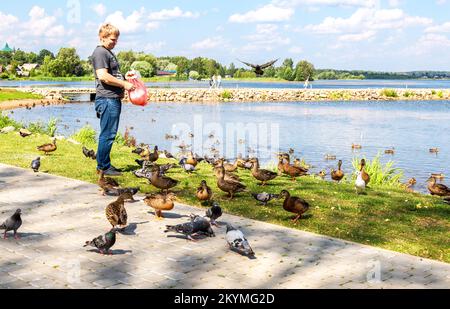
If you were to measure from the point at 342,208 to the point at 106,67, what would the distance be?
523 centimetres

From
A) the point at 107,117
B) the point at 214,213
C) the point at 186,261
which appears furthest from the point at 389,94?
the point at 186,261

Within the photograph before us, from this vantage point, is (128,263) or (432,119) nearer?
(128,263)

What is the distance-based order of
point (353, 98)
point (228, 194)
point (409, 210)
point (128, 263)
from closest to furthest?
point (128, 263)
point (409, 210)
point (228, 194)
point (353, 98)

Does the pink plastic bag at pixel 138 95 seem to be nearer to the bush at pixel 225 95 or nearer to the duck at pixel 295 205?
the duck at pixel 295 205

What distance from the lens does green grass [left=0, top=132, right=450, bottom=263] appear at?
24.6 feet

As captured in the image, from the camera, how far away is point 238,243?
642 centimetres

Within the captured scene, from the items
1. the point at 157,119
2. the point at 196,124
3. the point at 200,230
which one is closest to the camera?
the point at 200,230

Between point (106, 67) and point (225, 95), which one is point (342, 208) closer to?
point (106, 67)

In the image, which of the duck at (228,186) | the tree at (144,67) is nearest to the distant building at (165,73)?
the tree at (144,67)

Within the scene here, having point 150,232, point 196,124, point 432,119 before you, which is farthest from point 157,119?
point 150,232

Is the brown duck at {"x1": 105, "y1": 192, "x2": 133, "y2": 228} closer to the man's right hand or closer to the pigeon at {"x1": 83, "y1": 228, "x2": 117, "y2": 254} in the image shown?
the pigeon at {"x1": 83, "y1": 228, "x2": 117, "y2": 254}
